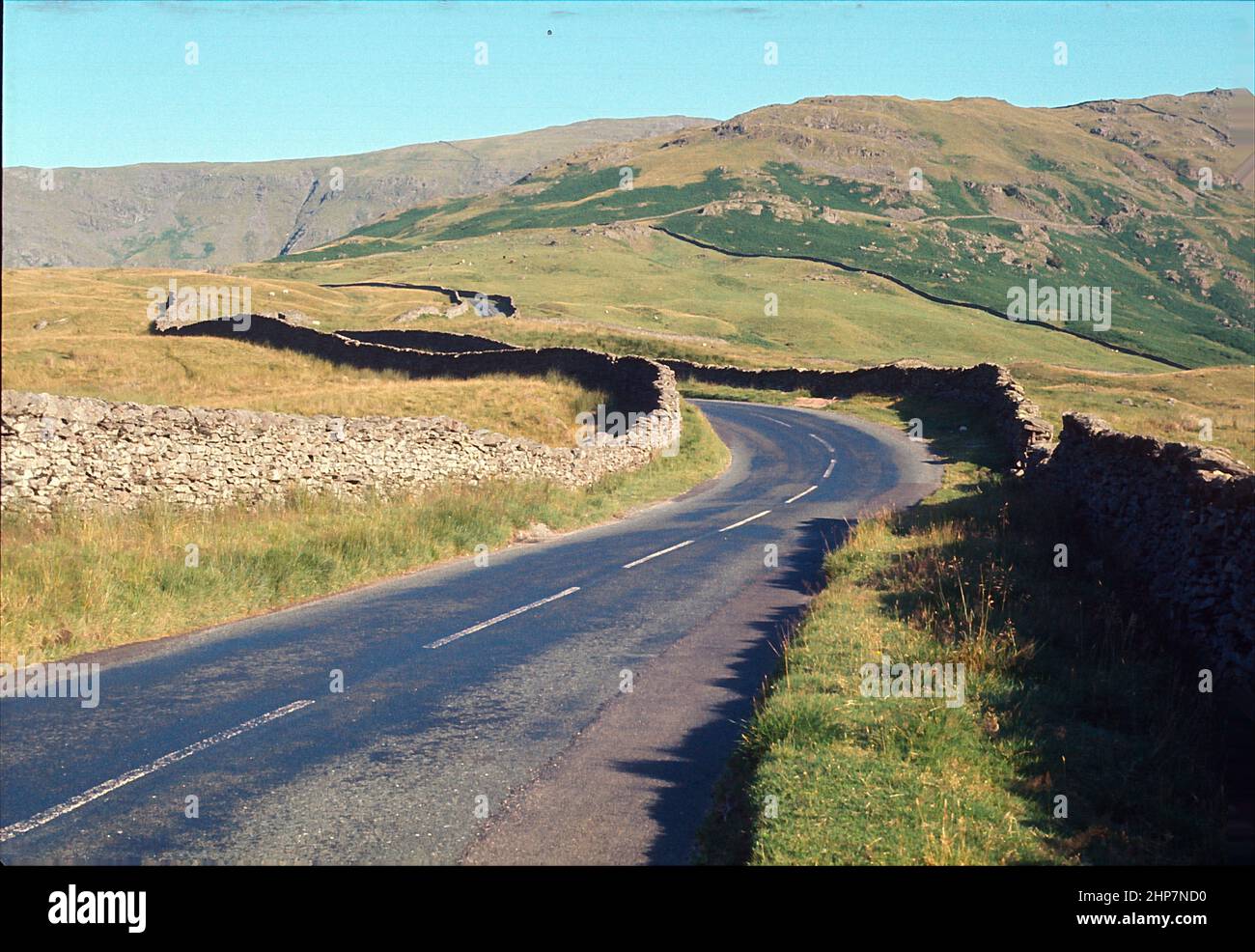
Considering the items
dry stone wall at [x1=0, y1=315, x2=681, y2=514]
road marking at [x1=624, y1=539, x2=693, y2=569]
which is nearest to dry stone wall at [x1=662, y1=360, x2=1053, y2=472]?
road marking at [x1=624, y1=539, x2=693, y2=569]

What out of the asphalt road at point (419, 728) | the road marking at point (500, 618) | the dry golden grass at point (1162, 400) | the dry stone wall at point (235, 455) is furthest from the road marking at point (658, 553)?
the dry golden grass at point (1162, 400)

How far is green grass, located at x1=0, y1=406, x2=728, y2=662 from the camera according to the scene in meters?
11.5

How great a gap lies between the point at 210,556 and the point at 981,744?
35.0ft

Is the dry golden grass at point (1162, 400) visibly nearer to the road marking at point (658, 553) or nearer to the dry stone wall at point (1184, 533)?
the dry stone wall at point (1184, 533)

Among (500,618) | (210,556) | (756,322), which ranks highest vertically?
(756,322)

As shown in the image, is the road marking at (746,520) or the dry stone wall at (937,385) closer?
the road marking at (746,520)

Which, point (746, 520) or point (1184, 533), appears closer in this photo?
point (1184, 533)

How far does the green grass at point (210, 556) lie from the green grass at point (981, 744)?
7.28 m

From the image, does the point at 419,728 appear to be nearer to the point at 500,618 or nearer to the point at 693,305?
the point at 500,618

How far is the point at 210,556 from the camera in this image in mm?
14094

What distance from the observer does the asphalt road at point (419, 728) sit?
21.1ft

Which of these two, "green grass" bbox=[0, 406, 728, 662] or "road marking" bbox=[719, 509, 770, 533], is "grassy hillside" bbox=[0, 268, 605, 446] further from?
"green grass" bbox=[0, 406, 728, 662]

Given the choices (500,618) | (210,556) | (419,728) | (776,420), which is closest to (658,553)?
(500,618)

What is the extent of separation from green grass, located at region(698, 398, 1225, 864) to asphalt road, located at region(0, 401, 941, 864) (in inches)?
→ 26.1
